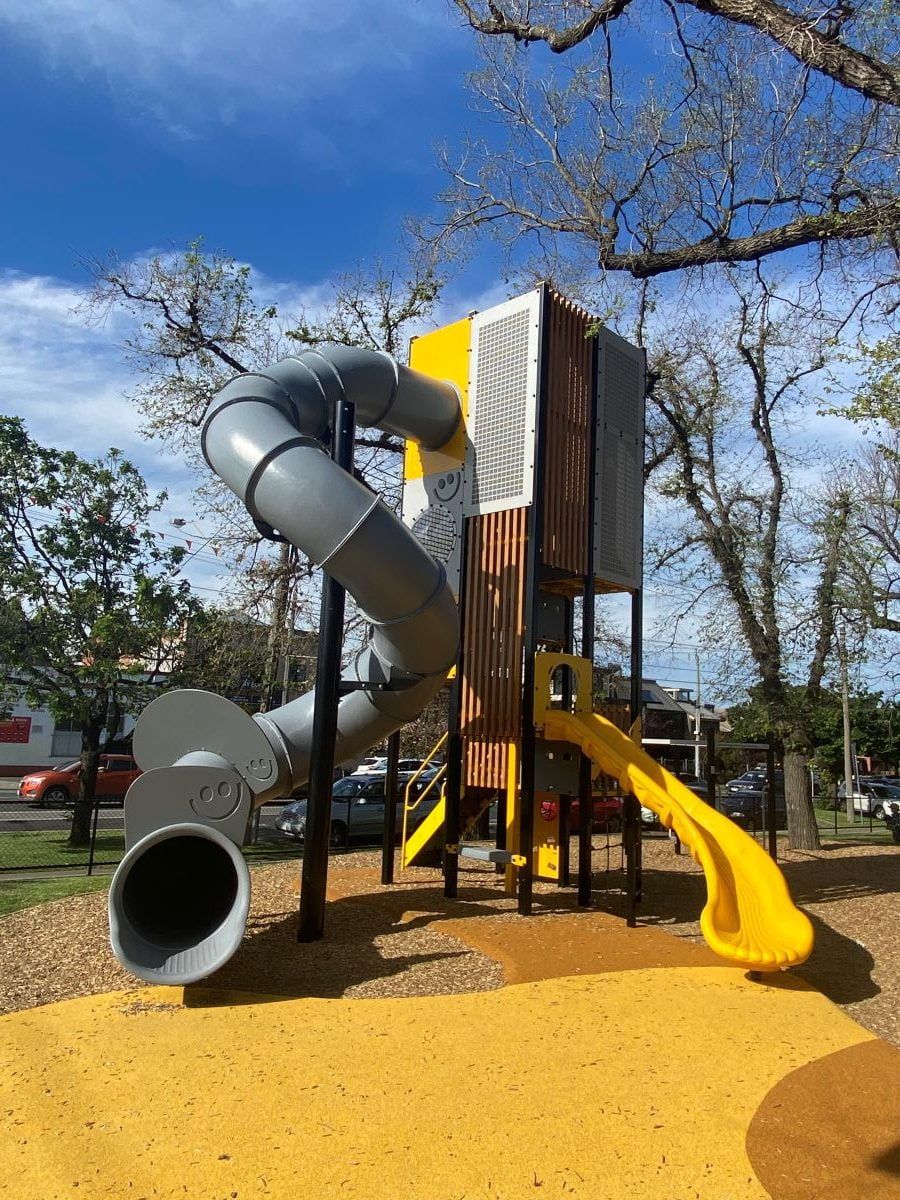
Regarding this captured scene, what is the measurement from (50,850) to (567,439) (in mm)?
11581

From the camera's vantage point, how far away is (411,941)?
25.6ft

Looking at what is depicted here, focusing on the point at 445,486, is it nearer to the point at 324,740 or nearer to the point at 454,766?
the point at 454,766

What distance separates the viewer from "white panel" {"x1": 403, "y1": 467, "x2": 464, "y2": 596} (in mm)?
10805

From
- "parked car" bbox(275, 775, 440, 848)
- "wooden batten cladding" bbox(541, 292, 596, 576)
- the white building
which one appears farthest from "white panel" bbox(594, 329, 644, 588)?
the white building

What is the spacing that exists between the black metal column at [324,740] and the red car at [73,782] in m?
17.7

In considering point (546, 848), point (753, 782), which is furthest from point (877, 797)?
point (546, 848)

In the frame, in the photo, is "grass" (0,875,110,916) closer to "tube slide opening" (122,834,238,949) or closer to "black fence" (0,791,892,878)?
"black fence" (0,791,892,878)

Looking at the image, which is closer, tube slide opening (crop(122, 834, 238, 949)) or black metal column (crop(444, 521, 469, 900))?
tube slide opening (crop(122, 834, 238, 949))

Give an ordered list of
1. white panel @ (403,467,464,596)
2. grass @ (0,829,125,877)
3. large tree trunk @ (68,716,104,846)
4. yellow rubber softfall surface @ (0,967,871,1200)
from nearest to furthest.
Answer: yellow rubber softfall surface @ (0,967,871,1200) → white panel @ (403,467,464,596) → grass @ (0,829,125,877) → large tree trunk @ (68,716,104,846)

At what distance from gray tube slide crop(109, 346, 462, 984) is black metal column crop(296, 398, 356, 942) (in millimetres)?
393

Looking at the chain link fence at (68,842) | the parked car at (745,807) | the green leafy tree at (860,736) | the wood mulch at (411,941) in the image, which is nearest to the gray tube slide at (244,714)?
the wood mulch at (411,941)

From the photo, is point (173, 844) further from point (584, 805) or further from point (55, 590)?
point (55, 590)

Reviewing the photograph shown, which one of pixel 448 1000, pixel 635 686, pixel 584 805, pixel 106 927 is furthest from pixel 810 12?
pixel 106 927

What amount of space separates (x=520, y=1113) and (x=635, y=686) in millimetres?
7301
